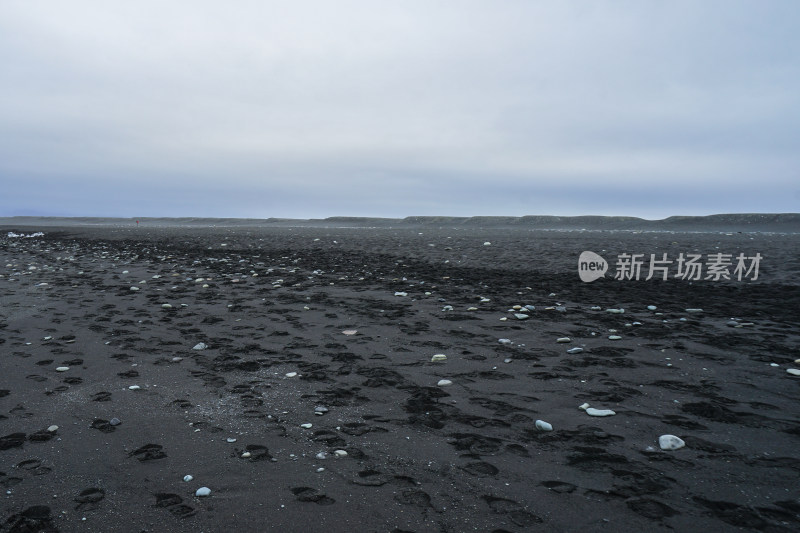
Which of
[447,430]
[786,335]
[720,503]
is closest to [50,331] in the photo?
[447,430]

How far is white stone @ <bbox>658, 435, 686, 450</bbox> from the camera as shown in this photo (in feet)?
12.4

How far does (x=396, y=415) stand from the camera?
4.53 m

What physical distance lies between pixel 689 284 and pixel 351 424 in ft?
36.0

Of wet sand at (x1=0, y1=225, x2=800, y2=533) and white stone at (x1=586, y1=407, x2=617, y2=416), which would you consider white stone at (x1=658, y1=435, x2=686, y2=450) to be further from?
white stone at (x1=586, y1=407, x2=617, y2=416)

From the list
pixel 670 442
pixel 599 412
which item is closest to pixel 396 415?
pixel 599 412

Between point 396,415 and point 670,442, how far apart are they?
2.34m

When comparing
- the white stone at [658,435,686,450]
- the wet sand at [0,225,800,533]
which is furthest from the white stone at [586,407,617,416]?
the white stone at [658,435,686,450]

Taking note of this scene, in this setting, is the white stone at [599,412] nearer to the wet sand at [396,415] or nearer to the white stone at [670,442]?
the wet sand at [396,415]

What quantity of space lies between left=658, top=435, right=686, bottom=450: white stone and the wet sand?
0.06 metres

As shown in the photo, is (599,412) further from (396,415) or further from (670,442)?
(396,415)

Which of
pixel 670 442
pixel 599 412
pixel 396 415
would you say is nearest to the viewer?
pixel 670 442

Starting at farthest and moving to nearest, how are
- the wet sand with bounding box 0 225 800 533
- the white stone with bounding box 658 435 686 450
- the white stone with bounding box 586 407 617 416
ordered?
the white stone with bounding box 586 407 617 416, the white stone with bounding box 658 435 686 450, the wet sand with bounding box 0 225 800 533

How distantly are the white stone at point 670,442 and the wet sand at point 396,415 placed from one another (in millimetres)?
59

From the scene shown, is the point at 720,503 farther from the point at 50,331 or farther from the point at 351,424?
the point at 50,331
